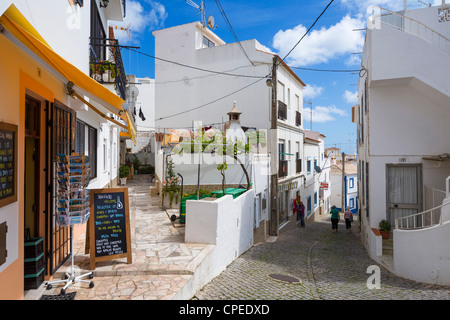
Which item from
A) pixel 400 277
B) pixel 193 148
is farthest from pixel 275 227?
pixel 400 277

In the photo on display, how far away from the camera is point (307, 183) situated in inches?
1030

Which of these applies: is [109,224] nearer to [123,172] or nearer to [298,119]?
[123,172]

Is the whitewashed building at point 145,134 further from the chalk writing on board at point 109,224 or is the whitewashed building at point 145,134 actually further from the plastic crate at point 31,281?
the plastic crate at point 31,281

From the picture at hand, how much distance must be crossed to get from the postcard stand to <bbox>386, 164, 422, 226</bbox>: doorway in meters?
9.86

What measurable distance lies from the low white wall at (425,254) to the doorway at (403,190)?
2438 mm

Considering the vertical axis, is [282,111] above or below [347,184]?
above

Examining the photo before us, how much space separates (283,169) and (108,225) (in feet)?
46.5

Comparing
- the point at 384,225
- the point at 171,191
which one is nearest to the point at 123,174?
the point at 171,191

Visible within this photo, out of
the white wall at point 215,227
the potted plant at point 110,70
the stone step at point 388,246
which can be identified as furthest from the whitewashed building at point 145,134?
the stone step at point 388,246

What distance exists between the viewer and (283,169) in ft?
62.1

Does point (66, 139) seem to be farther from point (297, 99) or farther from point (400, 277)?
point (297, 99)

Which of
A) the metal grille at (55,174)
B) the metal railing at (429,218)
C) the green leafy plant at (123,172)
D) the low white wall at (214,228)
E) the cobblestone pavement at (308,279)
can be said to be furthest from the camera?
the green leafy plant at (123,172)

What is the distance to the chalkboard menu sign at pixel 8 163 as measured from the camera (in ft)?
12.2
